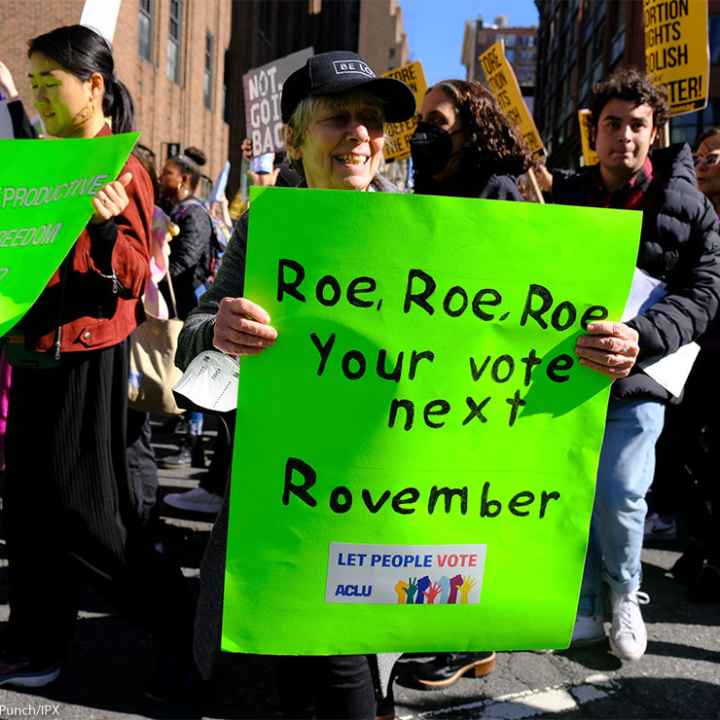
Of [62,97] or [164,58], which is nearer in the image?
[62,97]

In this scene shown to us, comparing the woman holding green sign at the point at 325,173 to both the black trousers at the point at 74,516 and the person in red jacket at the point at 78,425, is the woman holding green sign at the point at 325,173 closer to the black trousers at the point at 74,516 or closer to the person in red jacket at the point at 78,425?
the person in red jacket at the point at 78,425

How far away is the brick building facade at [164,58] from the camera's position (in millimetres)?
15867

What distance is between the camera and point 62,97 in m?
2.13

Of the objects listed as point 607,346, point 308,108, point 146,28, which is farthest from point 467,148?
point 146,28

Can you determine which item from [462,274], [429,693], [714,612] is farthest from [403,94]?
[714,612]

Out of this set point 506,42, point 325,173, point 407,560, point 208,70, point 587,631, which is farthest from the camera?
point 506,42

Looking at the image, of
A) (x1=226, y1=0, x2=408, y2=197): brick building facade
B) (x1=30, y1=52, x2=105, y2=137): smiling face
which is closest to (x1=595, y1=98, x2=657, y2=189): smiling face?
(x1=30, y1=52, x2=105, y2=137): smiling face

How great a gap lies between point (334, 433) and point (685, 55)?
13.4 feet

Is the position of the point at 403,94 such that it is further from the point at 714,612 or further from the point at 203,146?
the point at 203,146

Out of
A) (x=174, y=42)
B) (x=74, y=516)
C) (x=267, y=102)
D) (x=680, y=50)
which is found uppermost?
(x=174, y=42)

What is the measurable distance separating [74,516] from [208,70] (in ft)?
76.3

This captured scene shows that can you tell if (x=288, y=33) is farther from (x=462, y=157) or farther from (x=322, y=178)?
(x=322, y=178)

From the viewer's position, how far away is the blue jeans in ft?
8.91

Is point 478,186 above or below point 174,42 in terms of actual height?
below
